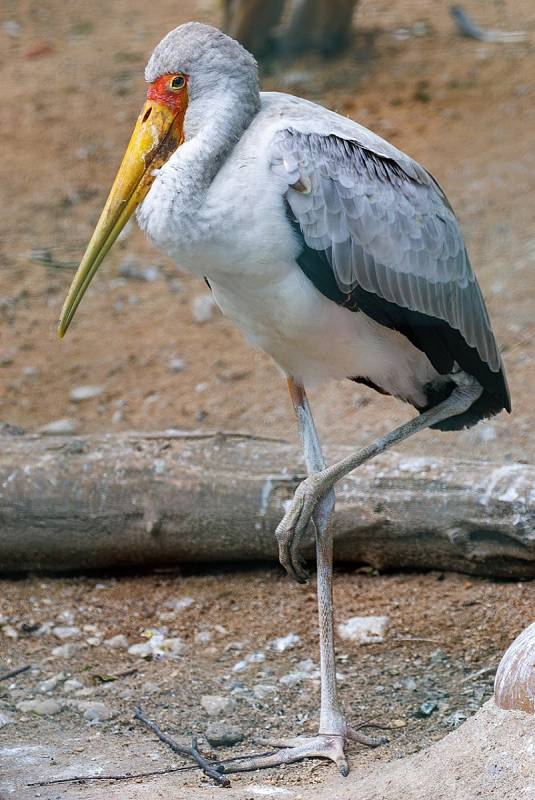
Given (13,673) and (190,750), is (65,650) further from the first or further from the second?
(190,750)

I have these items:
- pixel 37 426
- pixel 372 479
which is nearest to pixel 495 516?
pixel 372 479

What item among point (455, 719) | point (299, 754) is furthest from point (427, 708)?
point (299, 754)

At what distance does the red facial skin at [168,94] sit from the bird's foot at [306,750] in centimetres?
196

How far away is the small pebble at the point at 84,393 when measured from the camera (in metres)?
6.31

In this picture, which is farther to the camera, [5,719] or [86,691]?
[86,691]

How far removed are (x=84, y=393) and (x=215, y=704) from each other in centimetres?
262

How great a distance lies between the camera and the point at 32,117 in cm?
922

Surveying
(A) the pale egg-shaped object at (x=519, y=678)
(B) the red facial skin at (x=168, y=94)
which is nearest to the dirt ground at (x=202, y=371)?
(A) the pale egg-shaped object at (x=519, y=678)

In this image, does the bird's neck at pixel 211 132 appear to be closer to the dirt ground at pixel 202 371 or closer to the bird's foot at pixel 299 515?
the bird's foot at pixel 299 515

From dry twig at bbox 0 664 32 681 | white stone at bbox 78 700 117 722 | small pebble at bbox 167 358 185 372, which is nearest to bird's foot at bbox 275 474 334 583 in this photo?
white stone at bbox 78 700 117 722

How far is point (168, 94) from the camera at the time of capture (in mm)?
3686

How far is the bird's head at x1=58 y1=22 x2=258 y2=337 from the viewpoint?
3604mm

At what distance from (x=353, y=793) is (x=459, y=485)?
1.54 meters

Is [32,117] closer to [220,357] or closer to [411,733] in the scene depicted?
[220,357]
